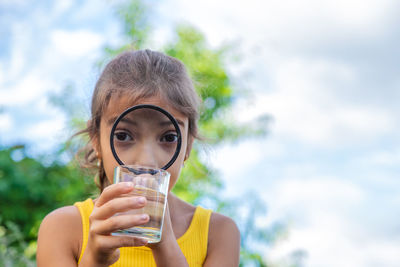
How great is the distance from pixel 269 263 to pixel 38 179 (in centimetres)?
684

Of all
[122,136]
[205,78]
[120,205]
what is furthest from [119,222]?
[205,78]

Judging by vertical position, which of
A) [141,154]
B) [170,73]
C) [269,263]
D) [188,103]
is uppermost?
[170,73]

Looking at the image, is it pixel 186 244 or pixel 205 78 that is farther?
pixel 205 78

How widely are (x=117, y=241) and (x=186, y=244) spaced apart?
3.00ft

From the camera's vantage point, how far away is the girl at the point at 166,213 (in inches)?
94.5

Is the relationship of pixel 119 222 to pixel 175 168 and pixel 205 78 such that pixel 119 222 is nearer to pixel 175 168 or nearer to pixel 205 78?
pixel 175 168

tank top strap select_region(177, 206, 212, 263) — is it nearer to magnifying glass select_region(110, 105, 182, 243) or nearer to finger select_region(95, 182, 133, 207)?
magnifying glass select_region(110, 105, 182, 243)

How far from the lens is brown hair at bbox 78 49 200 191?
259 cm

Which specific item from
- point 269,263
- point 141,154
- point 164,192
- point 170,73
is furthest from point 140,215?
point 269,263

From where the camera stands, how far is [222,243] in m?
2.73

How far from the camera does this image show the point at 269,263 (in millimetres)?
9172

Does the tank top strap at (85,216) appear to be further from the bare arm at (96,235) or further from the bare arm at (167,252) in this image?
the bare arm at (167,252)

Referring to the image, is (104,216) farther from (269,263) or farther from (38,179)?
(38,179)

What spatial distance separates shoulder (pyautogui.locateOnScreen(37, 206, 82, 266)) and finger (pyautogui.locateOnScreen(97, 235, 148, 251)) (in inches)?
25.7
